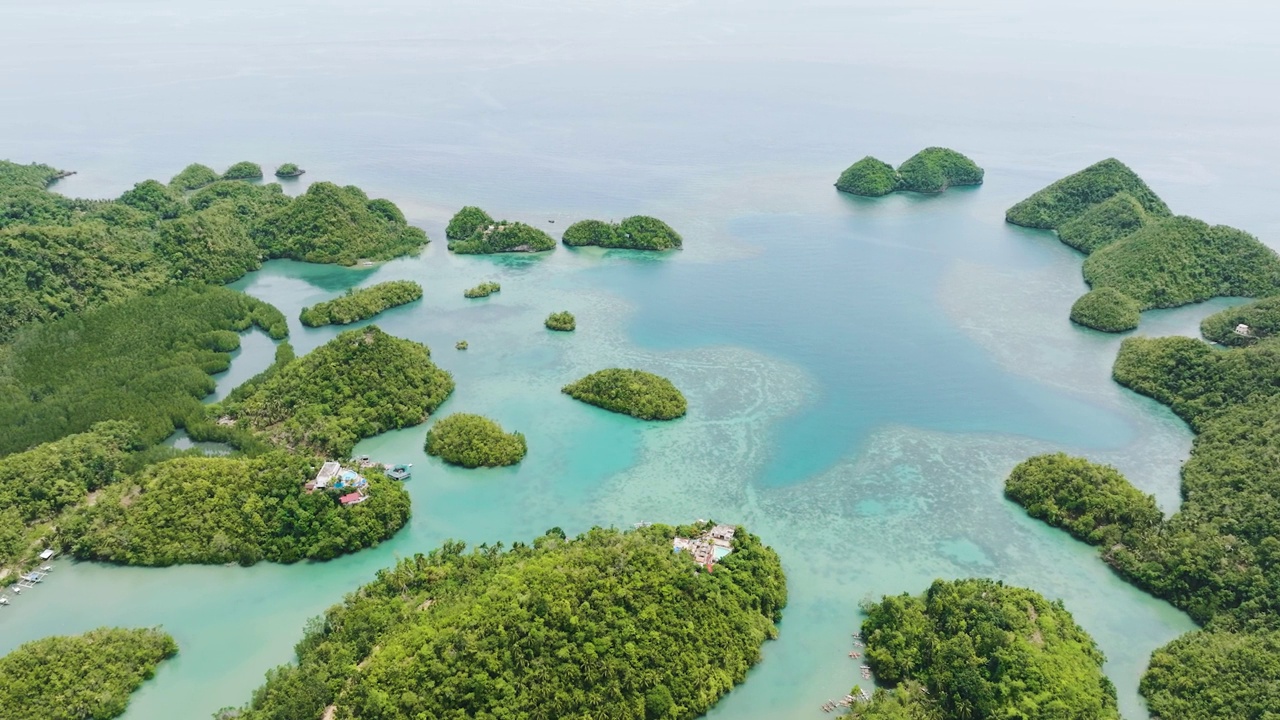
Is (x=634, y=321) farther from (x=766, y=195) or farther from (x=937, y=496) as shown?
(x=766, y=195)

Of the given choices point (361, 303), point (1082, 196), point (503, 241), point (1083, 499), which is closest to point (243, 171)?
point (503, 241)

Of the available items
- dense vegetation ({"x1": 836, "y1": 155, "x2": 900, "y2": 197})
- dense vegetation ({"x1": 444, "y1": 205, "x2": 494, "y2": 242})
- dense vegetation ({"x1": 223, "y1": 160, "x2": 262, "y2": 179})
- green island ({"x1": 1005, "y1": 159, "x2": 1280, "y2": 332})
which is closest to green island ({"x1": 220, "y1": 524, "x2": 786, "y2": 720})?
green island ({"x1": 1005, "y1": 159, "x2": 1280, "y2": 332})

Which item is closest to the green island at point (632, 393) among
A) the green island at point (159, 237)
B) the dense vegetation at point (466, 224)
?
the dense vegetation at point (466, 224)

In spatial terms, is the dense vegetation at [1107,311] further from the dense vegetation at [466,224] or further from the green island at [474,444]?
the dense vegetation at [466,224]

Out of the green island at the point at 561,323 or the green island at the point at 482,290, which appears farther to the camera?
the green island at the point at 482,290

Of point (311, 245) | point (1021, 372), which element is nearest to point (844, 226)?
point (1021, 372)
